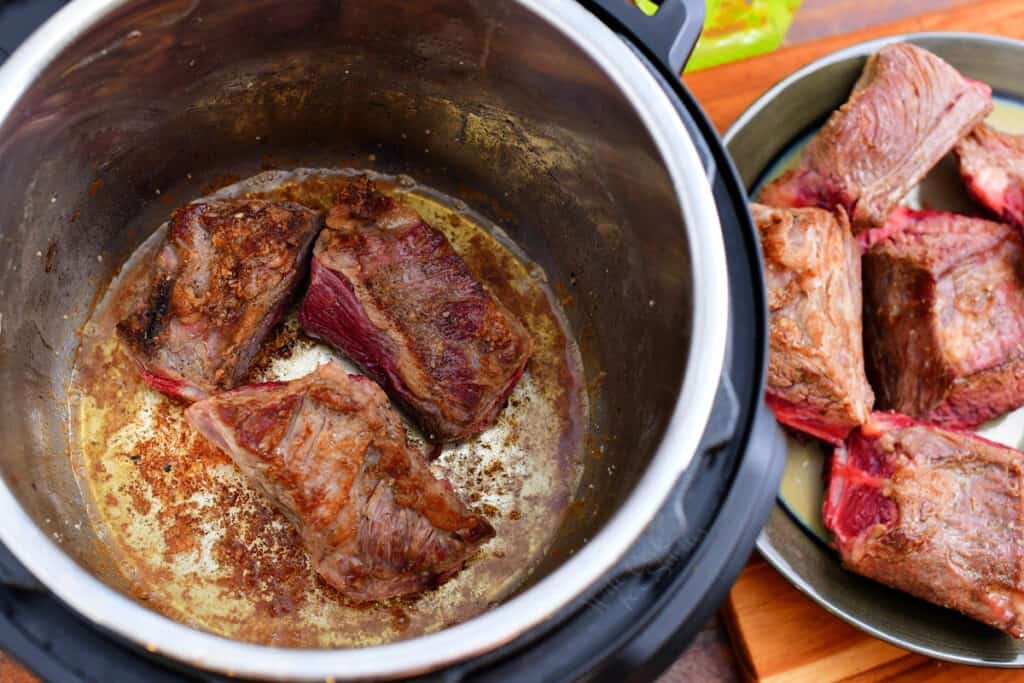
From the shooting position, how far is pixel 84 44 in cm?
158

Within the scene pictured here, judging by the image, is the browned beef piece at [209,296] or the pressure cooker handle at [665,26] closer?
the pressure cooker handle at [665,26]

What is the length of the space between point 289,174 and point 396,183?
265mm

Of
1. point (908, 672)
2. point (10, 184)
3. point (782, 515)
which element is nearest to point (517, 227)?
point (782, 515)

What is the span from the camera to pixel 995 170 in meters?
2.27

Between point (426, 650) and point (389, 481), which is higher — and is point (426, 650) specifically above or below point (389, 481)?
above

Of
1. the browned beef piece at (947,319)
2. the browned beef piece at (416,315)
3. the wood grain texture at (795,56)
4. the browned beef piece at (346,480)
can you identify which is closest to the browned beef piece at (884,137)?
the browned beef piece at (947,319)

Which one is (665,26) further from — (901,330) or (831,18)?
(831,18)

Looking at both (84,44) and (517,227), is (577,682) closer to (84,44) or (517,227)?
(517,227)

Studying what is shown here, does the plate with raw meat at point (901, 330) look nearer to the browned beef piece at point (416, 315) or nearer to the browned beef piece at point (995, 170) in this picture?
the browned beef piece at point (995, 170)

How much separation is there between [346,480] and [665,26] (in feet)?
3.39

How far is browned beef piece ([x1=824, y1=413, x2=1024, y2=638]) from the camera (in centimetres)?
194

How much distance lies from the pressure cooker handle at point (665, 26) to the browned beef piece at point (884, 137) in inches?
28.6

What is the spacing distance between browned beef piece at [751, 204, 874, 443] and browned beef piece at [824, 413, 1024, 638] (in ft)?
0.37

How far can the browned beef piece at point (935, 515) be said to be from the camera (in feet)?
6.35
